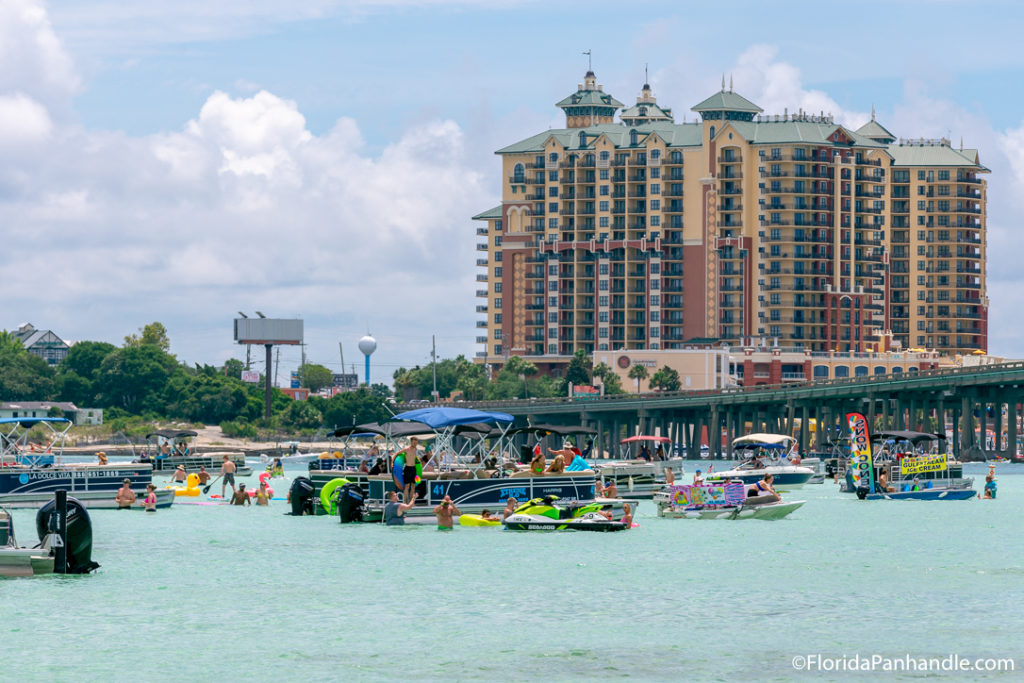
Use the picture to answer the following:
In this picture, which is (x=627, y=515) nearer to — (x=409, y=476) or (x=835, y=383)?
(x=409, y=476)

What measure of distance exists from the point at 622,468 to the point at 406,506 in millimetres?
22451

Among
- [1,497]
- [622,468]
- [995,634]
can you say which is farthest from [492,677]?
[622,468]

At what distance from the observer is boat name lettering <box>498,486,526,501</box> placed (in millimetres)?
60406

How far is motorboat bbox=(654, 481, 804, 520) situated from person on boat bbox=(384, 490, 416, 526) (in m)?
12.9

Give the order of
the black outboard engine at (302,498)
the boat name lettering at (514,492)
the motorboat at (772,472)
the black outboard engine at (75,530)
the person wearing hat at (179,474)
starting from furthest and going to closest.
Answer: the person wearing hat at (179,474), the motorboat at (772,472), the black outboard engine at (302,498), the boat name lettering at (514,492), the black outboard engine at (75,530)

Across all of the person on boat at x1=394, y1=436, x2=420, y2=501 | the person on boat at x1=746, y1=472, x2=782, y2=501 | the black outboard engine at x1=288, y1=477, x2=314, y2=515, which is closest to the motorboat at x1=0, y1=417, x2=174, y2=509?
the black outboard engine at x1=288, y1=477, x2=314, y2=515

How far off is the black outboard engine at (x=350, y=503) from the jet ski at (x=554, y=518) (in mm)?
6635

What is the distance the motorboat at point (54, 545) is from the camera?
142 feet

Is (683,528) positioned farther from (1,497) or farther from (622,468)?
(1,497)

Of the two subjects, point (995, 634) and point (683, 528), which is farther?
point (683, 528)

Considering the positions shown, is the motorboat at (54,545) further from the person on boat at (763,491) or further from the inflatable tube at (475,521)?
the person on boat at (763,491)

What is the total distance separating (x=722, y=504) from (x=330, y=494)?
55.2 feet

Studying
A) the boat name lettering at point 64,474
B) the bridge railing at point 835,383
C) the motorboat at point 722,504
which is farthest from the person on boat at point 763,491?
the bridge railing at point 835,383

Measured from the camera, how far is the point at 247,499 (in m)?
79.6
